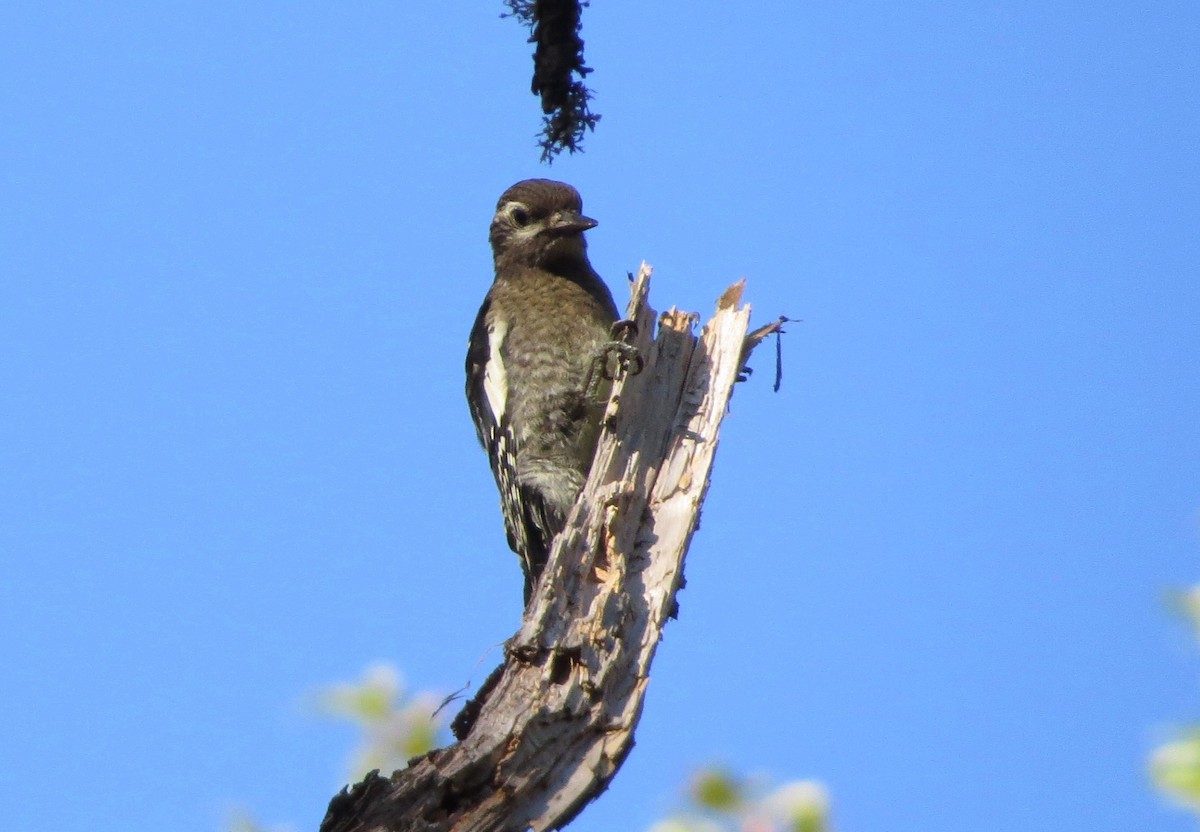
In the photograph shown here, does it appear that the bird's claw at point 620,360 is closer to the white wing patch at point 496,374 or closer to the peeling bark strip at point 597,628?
the peeling bark strip at point 597,628

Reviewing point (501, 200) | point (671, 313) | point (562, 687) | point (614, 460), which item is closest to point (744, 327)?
point (671, 313)

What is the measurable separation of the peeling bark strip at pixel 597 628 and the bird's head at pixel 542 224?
1606mm

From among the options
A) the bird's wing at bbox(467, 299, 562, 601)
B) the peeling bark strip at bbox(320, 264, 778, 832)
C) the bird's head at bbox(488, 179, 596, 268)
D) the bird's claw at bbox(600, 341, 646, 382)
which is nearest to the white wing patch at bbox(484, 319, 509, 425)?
the bird's wing at bbox(467, 299, 562, 601)

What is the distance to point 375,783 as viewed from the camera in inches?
139

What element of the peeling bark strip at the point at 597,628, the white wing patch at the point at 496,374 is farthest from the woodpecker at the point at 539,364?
the peeling bark strip at the point at 597,628

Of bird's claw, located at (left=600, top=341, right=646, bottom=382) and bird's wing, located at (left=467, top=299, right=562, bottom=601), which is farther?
bird's wing, located at (left=467, top=299, right=562, bottom=601)

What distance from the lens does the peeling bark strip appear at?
11.7 ft

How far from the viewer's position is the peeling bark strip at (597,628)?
3.58 metres

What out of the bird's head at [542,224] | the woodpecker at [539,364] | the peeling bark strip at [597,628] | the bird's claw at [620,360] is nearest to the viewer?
the peeling bark strip at [597,628]

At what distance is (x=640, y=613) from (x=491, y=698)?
494mm

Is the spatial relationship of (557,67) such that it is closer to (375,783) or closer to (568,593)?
(568,593)

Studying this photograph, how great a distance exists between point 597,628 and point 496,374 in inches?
102

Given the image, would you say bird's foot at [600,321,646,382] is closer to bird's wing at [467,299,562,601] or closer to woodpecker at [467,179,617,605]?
woodpecker at [467,179,617,605]

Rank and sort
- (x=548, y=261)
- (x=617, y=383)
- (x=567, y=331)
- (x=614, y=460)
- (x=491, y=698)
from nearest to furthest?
(x=491, y=698) < (x=614, y=460) < (x=617, y=383) < (x=567, y=331) < (x=548, y=261)
